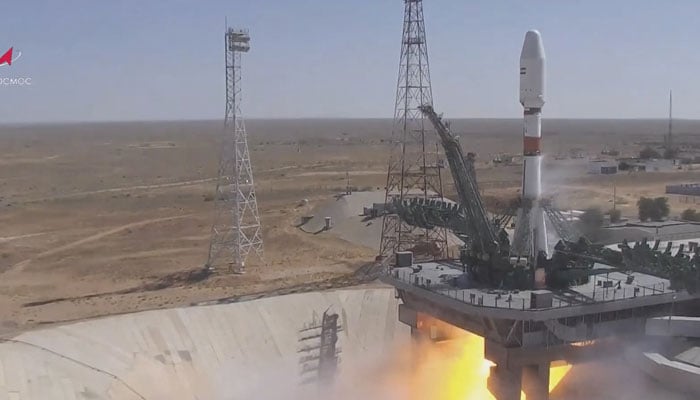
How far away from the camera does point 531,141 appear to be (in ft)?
132

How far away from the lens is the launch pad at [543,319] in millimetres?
33375

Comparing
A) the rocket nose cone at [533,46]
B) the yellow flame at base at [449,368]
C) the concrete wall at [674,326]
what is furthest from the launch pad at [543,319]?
the rocket nose cone at [533,46]

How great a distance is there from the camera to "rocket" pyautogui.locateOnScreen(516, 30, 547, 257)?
39969 mm

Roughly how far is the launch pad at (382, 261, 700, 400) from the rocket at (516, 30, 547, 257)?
4.40 m

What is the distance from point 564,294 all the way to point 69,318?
3141 centimetres

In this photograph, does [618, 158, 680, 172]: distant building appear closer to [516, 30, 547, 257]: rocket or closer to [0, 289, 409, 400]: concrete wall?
[0, 289, 409, 400]: concrete wall

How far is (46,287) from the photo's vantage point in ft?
191

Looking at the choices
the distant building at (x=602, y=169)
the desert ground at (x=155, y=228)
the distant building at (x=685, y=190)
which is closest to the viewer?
the desert ground at (x=155, y=228)

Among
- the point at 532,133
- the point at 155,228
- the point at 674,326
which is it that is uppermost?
the point at 532,133

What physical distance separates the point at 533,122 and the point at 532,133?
0.61 meters

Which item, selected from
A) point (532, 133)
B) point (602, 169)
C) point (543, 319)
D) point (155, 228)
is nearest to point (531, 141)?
point (532, 133)

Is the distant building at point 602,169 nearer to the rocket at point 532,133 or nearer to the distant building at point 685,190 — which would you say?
the distant building at point 685,190

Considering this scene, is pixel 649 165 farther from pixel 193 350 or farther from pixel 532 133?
Answer: pixel 193 350

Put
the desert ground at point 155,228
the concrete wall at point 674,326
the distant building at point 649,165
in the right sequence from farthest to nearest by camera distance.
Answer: the distant building at point 649,165 < the desert ground at point 155,228 < the concrete wall at point 674,326
